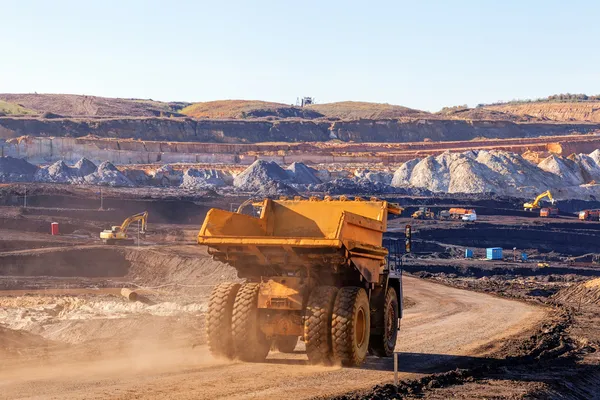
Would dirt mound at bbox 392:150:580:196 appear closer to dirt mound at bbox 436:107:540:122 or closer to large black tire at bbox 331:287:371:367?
dirt mound at bbox 436:107:540:122


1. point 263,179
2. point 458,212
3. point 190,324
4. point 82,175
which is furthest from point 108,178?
point 190,324

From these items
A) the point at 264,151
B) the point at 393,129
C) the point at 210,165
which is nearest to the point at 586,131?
the point at 393,129

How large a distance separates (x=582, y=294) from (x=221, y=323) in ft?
82.9

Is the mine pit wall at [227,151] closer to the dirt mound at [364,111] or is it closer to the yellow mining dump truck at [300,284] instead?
the dirt mound at [364,111]

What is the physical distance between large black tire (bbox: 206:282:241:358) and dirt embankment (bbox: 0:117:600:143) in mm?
101592

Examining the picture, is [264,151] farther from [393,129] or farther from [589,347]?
[589,347]

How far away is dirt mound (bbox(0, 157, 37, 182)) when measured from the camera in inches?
3278

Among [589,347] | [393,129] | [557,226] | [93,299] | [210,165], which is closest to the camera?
[589,347]

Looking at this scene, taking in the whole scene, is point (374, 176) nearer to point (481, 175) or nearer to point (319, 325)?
point (481, 175)

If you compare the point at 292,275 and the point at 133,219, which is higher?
the point at 292,275

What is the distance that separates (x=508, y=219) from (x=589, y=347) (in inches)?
2272

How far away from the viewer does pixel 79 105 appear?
550 feet

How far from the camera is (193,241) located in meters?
55.7

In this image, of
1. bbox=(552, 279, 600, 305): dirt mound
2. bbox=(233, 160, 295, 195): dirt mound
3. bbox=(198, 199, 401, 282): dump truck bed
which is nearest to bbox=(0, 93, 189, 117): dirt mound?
bbox=(233, 160, 295, 195): dirt mound
